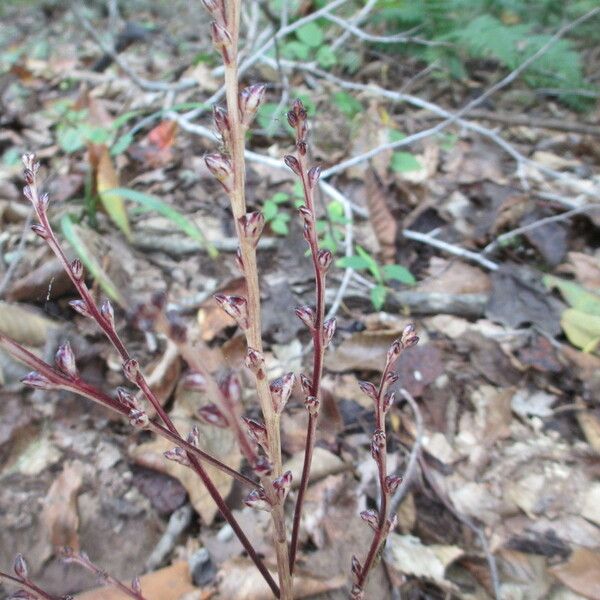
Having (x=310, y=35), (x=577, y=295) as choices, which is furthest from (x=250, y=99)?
(x=310, y=35)

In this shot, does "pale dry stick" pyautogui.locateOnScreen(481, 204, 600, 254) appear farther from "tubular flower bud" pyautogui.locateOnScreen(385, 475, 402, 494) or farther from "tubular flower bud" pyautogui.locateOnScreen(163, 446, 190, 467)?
"tubular flower bud" pyautogui.locateOnScreen(163, 446, 190, 467)

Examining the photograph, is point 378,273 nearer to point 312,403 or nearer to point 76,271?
point 312,403

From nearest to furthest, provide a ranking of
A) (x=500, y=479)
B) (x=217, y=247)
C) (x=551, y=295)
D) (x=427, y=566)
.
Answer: (x=427, y=566), (x=500, y=479), (x=551, y=295), (x=217, y=247)


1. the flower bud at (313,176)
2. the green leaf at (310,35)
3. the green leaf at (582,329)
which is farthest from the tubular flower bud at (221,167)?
the green leaf at (310,35)

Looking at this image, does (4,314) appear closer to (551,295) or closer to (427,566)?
(427,566)

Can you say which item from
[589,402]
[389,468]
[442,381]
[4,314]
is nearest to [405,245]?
[442,381]

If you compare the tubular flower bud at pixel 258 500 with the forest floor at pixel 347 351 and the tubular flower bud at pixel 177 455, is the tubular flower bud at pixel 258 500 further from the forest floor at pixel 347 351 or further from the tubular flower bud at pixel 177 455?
the forest floor at pixel 347 351
